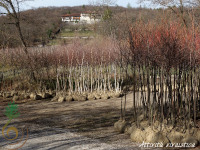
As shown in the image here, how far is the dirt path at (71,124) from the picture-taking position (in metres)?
6.79

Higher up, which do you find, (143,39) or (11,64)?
(143,39)

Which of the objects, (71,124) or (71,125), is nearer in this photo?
(71,125)

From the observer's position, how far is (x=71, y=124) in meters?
8.80

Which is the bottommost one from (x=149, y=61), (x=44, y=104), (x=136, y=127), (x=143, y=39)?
(x=44, y=104)

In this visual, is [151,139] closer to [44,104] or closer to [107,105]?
[107,105]

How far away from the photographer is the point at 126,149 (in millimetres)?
6293

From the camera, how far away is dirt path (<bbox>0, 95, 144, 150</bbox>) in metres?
6.79

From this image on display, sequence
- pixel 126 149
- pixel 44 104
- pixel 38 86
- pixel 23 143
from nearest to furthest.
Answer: pixel 126 149 → pixel 23 143 → pixel 44 104 → pixel 38 86

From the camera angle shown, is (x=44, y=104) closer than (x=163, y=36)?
No

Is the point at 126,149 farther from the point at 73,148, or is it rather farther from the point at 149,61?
the point at 149,61

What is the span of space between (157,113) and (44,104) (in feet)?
21.5

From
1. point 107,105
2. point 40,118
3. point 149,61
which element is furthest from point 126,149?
point 107,105

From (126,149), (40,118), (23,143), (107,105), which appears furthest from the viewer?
(107,105)

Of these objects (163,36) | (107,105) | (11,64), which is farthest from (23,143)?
(11,64)
